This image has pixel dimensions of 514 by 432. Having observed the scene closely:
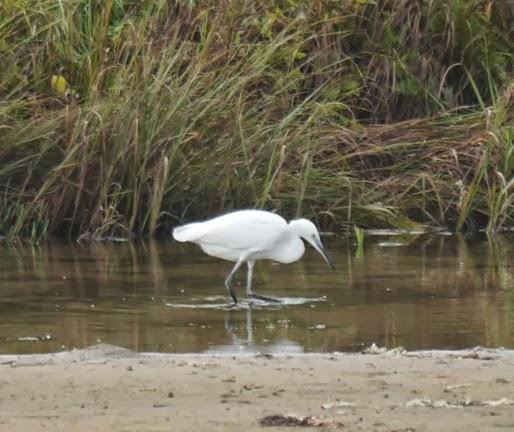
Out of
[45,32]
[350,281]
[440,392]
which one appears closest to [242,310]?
[350,281]

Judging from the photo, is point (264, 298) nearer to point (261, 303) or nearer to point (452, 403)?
point (261, 303)

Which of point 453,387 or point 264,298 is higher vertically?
point 264,298

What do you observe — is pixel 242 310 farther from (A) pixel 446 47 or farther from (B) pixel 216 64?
(A) pixel 446 47

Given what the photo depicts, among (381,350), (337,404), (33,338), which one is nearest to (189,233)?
(33,338)

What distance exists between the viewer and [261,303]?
8898 millimetres

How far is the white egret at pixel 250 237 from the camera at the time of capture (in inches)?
369

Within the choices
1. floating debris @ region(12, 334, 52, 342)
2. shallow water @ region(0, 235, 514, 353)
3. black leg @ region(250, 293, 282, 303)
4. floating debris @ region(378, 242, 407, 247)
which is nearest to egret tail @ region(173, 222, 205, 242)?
shallow water @ region(0, 235, 514, 353)

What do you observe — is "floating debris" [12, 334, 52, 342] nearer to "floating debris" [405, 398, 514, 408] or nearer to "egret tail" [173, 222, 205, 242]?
"egret tail" [173, 222, 205, 242]

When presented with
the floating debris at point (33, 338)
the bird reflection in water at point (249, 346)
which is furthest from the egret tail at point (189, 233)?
the floating debris at point (33, 338)

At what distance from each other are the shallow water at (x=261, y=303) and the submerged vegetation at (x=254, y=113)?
0.59m

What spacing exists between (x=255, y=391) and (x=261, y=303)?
333 cm

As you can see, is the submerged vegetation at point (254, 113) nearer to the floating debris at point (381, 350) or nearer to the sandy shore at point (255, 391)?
the floating debris at point (381, 350)

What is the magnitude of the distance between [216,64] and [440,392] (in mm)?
7857

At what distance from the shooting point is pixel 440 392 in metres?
5.59
